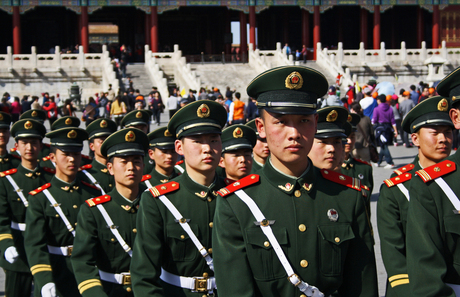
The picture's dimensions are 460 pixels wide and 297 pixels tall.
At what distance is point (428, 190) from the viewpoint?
2576mm

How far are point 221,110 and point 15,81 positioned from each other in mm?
26496

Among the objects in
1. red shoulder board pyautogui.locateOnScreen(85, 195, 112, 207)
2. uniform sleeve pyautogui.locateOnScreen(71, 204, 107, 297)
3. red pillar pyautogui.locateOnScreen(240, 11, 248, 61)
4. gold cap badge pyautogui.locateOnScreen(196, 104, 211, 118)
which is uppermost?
red pillar pyautogui.locateOnScreen(240, 11, 248, 61)

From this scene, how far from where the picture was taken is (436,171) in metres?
2.63

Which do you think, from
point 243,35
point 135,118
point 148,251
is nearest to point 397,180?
point 148,251

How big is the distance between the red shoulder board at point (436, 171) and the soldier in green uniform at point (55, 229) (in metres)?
2.65

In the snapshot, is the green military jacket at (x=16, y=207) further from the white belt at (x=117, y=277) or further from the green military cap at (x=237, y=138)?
the green military cap at (x=237, y=138)

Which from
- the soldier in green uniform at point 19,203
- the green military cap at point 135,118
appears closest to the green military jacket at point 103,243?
the soldier in green uniform at point 19,203

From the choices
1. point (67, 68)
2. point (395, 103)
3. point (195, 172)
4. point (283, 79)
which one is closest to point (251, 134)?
point (195, 172)

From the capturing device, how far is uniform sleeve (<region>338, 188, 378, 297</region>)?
96.1 inches

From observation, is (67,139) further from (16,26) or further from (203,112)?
(16,26)

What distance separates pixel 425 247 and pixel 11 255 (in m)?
3.59

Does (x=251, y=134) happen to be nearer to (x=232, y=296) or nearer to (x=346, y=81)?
(x=232, y=296)

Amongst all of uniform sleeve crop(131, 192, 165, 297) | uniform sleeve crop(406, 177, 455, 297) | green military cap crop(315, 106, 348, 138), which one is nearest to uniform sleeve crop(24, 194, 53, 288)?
uniform sleeve crop(131, 192, 165, 297)

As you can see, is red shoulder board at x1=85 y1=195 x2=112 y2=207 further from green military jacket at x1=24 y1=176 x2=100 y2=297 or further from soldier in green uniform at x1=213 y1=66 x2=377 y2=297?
soldier in green uniform at x1=213 y1=66 x2=377 y2=297
